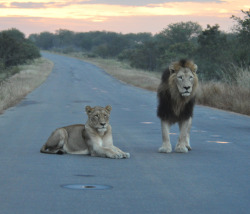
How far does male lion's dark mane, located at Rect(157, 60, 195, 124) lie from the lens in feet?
36.7

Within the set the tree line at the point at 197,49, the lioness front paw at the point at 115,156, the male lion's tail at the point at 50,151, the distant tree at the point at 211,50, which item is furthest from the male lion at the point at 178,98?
the distant tree at the point at 211,50

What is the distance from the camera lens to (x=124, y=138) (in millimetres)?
13719

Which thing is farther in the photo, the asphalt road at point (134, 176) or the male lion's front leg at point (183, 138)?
the male lion's front leg at point (183, 138)

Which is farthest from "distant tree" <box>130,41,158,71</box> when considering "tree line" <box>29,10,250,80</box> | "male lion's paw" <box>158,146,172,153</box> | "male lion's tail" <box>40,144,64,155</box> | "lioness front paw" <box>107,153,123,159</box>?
"lioness front paw" <box>107,153,123,159</box>

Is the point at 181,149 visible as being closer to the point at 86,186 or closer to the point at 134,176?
the point at 134,176

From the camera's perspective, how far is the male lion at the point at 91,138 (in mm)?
10242

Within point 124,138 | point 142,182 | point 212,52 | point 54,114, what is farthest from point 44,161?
point 212,52

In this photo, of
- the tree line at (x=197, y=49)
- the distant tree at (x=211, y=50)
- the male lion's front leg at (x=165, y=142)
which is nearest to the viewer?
the male lion's front leg at (x=165, y=142)

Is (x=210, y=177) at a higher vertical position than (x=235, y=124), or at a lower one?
higher

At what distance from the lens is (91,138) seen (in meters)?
10.3

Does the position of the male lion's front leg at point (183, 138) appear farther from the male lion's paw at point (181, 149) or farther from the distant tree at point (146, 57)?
A: the distant tree at point (146, 57)

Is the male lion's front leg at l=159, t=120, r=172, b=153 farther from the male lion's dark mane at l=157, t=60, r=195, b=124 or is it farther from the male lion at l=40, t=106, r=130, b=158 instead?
the male lion at l=40, t=106, r=130, b=158

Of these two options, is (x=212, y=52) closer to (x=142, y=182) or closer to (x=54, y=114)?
(x=54, y=114)

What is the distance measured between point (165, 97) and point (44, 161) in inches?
105
